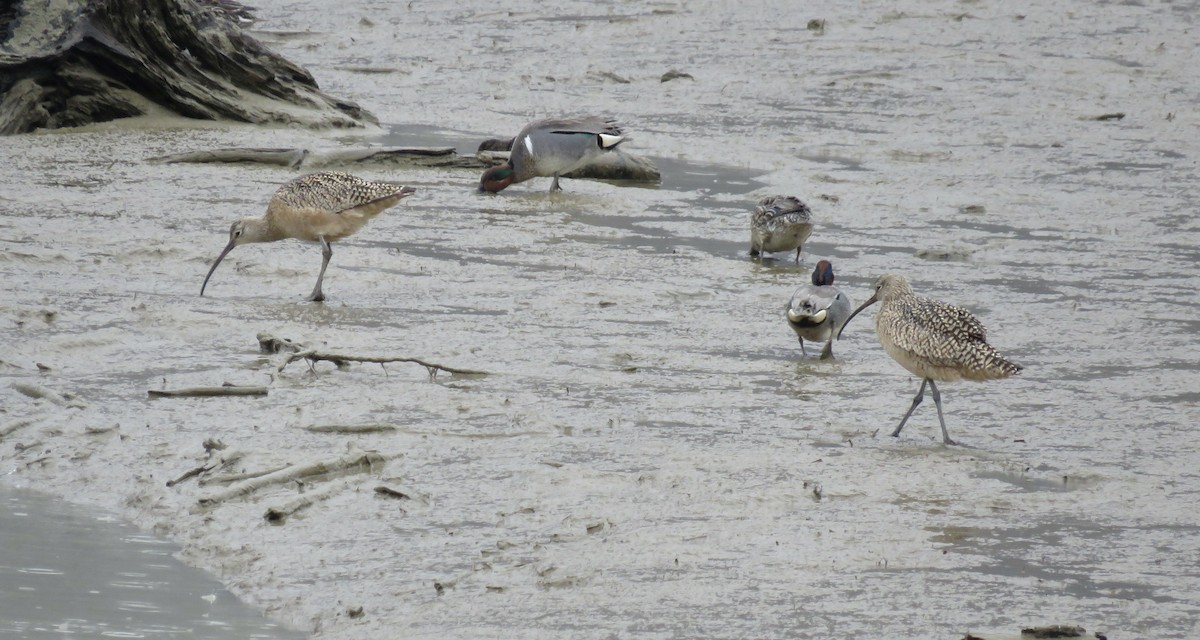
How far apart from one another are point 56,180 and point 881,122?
8006 millimetres

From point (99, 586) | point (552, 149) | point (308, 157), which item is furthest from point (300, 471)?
point (552, 149)

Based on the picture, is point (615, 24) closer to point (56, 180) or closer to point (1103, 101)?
point (1103, 101)

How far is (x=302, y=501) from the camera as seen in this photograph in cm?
579

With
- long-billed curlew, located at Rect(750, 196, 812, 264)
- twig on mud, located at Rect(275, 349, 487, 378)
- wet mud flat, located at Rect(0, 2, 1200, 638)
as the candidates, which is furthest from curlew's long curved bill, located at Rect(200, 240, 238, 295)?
long-billed curlew, located at Rect(750, 196, 812, 264)

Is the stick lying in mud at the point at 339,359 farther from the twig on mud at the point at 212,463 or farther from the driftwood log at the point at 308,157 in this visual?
the driftwood log at the point at 308,157

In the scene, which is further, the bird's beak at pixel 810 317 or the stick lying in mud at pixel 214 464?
the bird's beak at pixel 810 317

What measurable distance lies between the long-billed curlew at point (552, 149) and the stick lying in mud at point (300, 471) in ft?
21.1

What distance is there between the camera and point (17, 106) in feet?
43.0

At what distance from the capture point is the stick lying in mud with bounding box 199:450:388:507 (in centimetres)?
586

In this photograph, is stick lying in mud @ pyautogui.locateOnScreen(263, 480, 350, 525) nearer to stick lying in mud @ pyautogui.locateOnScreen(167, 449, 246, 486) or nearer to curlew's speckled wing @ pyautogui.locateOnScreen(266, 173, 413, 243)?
stick lying in mud @ pyautogui.locateOnScreen(167, 449, 246, 486)

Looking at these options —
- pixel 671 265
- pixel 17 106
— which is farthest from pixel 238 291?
pixel 17 106

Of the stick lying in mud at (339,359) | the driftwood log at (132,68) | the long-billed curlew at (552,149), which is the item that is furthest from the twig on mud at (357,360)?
the driftwood log at (132,68)

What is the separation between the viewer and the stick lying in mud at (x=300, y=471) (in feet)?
19.2

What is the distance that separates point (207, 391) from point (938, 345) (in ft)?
10.7
